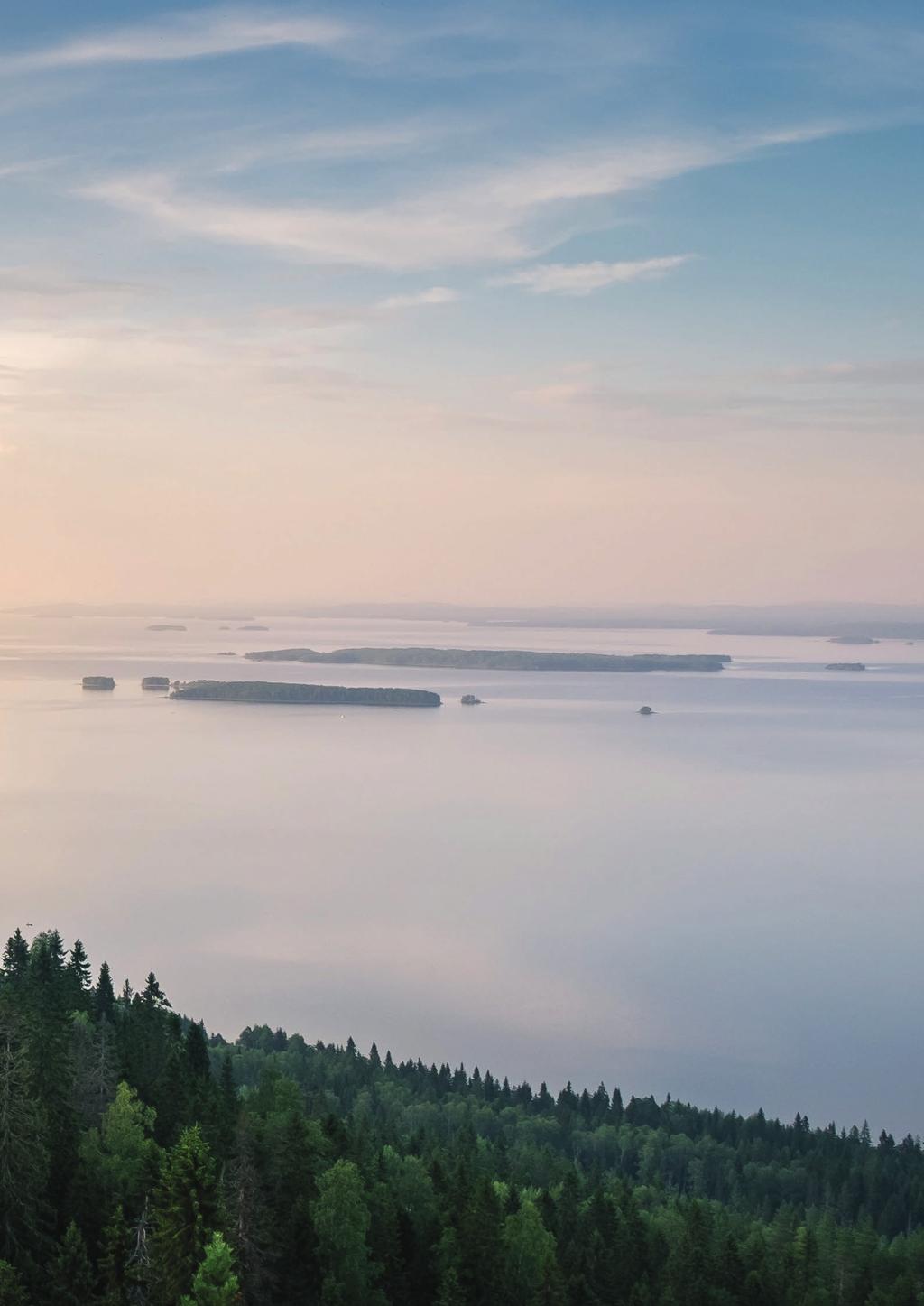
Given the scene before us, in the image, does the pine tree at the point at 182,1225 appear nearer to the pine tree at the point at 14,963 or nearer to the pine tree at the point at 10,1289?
the pine tree at the point at 10,1289

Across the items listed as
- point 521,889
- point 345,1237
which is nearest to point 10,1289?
point 345,1237

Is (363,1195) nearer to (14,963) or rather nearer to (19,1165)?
(19,1165)

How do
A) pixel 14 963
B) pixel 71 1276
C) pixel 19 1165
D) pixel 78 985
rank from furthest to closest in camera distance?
pixel 14 963 < pixel 78 985 < pixel 19 1165 < pixel 71 1276

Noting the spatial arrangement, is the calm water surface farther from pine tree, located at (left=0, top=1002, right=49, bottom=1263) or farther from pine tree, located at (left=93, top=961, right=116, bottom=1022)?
pine tree, located at (left=0, top=1002, right=49, bottom=1263)

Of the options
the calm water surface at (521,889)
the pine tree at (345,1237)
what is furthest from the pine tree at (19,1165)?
the calm water surface at (521,889)

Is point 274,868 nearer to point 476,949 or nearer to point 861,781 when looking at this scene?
point 476,949
